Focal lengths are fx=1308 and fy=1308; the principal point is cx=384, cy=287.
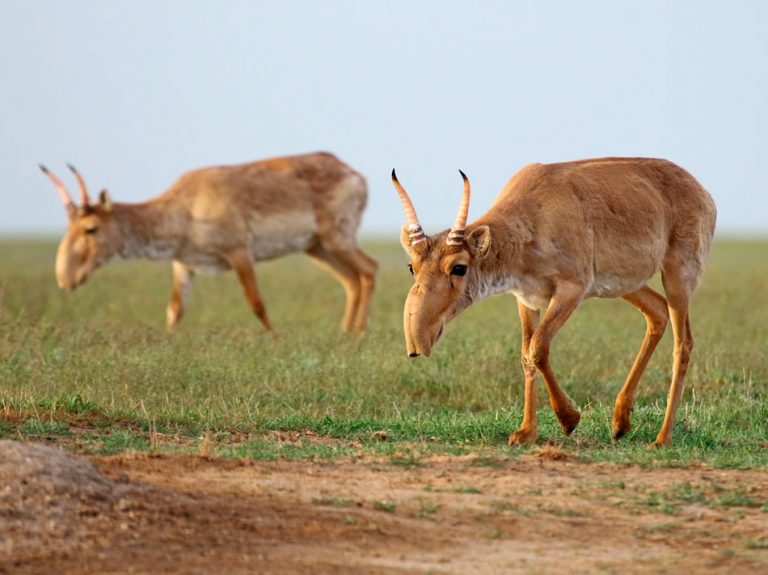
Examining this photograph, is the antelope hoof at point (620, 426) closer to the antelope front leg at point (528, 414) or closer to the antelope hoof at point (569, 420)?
the antelope hoof at point (569, 420)

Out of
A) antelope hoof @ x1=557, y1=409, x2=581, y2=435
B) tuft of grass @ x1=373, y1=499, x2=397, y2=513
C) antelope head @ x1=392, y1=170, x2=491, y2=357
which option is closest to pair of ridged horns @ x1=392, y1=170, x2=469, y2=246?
antelope head @ x1=392, y1=170, x2=491, y2=357

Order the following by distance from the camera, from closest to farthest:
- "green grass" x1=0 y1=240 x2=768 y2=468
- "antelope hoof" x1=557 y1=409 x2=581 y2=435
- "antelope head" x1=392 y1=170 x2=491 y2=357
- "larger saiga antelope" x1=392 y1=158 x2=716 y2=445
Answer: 1. "antelope head" x1=392 y1=170 x2=491 y2=357
2. "larger saiga antelope" x1=392 y1=158 x2=716 y2=445
3. "green grass" x1=0 y1=240 x2=768 y2=468
4. "antelope hoof" x1=557 y1=409 x2=581 y2=435

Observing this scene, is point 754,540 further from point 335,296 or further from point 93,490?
point 335,296

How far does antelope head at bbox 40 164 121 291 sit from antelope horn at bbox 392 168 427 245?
1074 cm

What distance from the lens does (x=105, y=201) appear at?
59.6ft

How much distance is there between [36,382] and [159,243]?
804 centimetres

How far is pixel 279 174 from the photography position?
1848 centimetres

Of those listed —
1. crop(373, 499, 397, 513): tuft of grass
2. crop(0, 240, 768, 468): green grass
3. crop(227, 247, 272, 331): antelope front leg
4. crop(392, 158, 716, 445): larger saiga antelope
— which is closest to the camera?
crop(373, 499, 397, 513): tuft of grass

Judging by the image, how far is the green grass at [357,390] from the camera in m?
8.15

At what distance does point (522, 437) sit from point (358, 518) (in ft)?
8.78

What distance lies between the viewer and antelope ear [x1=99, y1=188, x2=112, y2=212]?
18109 mm

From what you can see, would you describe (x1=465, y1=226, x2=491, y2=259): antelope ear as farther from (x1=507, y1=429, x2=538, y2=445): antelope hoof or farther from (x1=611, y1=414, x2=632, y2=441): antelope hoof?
(x1=611, y1=414, x2=632, y2=441): antelope hoof

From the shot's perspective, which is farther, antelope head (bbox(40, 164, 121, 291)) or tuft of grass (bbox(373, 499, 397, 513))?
antelope head (bbox(40, 164, 121, 291))

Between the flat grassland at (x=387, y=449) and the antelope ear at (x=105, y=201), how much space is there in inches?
171
